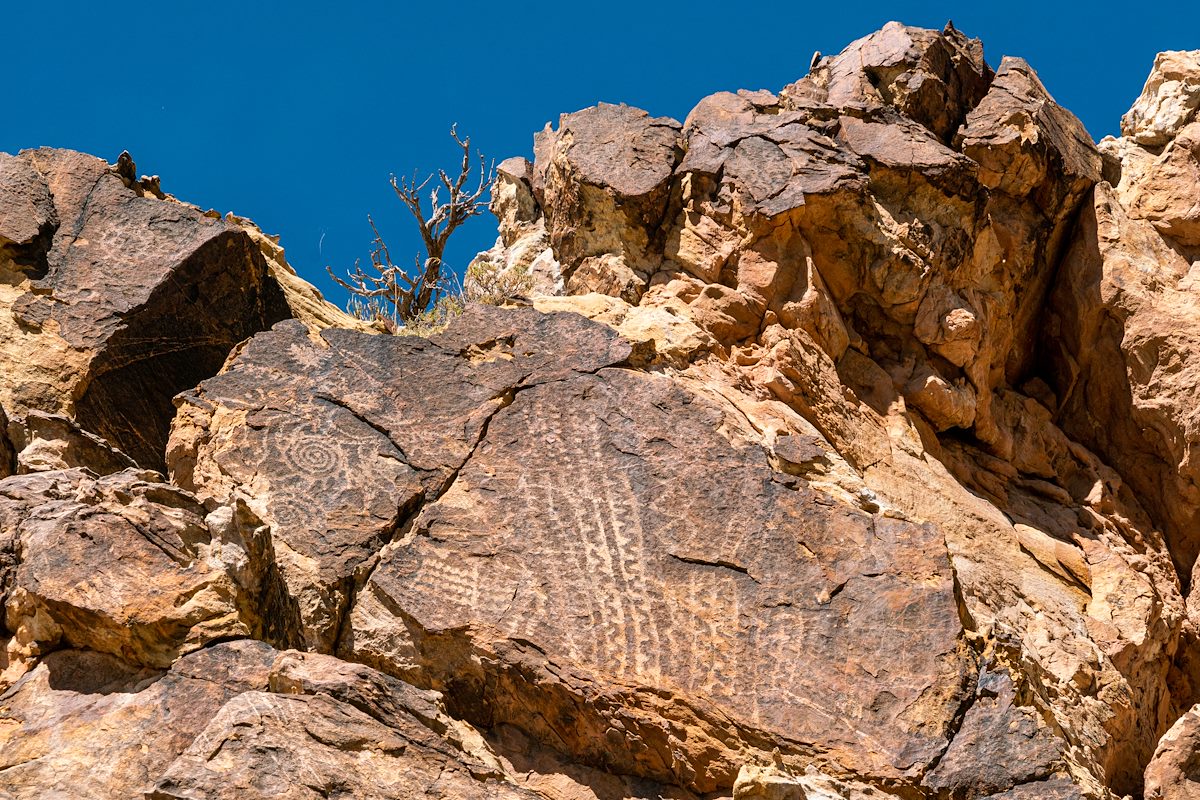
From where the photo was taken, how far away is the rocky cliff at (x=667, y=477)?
5371mm

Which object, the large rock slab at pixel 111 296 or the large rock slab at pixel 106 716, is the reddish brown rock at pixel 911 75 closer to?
the large rock slab at pixel 111 296

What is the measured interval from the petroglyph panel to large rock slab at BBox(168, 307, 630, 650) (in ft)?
0.58

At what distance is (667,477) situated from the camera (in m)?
6.41

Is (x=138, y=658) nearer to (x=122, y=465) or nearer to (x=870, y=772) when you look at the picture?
(x=122, y=465)

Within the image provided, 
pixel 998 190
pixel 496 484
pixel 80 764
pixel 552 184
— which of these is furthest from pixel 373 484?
pixel 998 190

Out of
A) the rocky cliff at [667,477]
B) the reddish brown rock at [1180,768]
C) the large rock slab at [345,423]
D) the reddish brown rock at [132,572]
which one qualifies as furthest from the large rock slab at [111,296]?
the reddish brown rock at [1180,768]

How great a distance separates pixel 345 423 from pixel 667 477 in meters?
1.65

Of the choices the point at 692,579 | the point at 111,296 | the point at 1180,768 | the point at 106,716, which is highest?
the point at 111,296

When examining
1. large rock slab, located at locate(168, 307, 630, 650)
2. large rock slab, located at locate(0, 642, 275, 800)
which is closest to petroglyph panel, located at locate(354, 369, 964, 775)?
large rock slab, located at locate(168, 307, 630, 650)

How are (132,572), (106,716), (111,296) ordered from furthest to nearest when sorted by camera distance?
(111,296), (132,572), (106,716)

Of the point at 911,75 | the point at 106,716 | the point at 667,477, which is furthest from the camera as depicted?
the point at 911,75

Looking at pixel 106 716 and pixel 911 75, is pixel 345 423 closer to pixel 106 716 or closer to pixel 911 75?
pixel 106 716

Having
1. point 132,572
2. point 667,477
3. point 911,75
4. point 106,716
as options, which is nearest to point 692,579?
point 667,477

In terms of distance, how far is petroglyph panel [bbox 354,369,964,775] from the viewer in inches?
221
